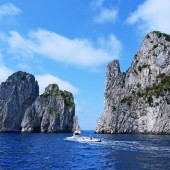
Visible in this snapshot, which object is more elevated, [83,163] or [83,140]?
[83,140]

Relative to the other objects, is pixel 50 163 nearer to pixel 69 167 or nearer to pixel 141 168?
pixel 69 167

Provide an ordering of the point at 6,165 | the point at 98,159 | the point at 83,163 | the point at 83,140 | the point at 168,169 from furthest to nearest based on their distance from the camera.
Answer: the point at 83,140, the point at 98,159, the point at 83,163, the point at 6,165, the point at 168,169

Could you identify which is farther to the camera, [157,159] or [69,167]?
[157,159]

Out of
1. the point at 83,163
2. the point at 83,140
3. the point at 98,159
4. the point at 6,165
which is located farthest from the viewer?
the point at 83,140

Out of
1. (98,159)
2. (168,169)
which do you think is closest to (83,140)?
(98,159)

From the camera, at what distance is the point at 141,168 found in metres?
61.7

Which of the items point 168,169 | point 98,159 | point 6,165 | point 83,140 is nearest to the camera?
point 168,169

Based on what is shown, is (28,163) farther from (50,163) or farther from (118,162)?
(118,162)

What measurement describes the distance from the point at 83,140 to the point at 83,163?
71372 millimetres

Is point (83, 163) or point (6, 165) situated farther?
point (83, 163)

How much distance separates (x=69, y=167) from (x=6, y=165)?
11.7m

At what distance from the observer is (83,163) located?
70.2 m

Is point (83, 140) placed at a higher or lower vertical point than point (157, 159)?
higher

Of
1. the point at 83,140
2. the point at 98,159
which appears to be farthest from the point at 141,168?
the point at 83,140
